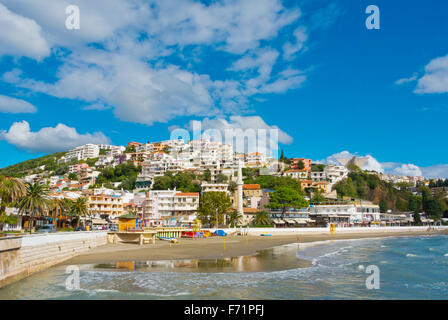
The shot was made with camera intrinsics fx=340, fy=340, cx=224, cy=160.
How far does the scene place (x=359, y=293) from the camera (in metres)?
16.5

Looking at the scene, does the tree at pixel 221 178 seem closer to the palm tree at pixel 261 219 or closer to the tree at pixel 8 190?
the palm tree at pixel 261 219

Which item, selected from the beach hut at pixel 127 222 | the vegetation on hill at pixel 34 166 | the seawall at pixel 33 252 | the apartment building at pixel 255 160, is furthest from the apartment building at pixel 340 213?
the vegetation on hill at pixel 34 166

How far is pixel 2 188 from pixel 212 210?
35858 mm

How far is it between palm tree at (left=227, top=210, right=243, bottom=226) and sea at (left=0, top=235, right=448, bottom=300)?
3883 centimetres

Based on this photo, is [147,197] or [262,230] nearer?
[262,230]

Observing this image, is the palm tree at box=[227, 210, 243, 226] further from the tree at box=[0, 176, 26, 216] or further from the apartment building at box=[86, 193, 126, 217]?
the tree at box=[0, 176, 26, 216]

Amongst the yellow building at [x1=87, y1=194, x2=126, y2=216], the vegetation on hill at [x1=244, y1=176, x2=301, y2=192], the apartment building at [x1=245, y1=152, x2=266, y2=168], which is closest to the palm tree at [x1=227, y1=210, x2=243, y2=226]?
the yellow building at [x1=87, y1=194, x2=126, y2=216]

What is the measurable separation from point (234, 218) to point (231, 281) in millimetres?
46761

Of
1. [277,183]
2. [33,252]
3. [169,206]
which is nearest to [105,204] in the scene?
[169,206]

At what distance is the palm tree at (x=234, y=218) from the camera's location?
215 feet

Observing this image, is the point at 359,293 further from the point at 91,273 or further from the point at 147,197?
the point at 147,197

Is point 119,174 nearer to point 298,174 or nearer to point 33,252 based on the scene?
point 298,174

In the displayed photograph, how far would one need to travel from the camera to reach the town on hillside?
60.0 metres
